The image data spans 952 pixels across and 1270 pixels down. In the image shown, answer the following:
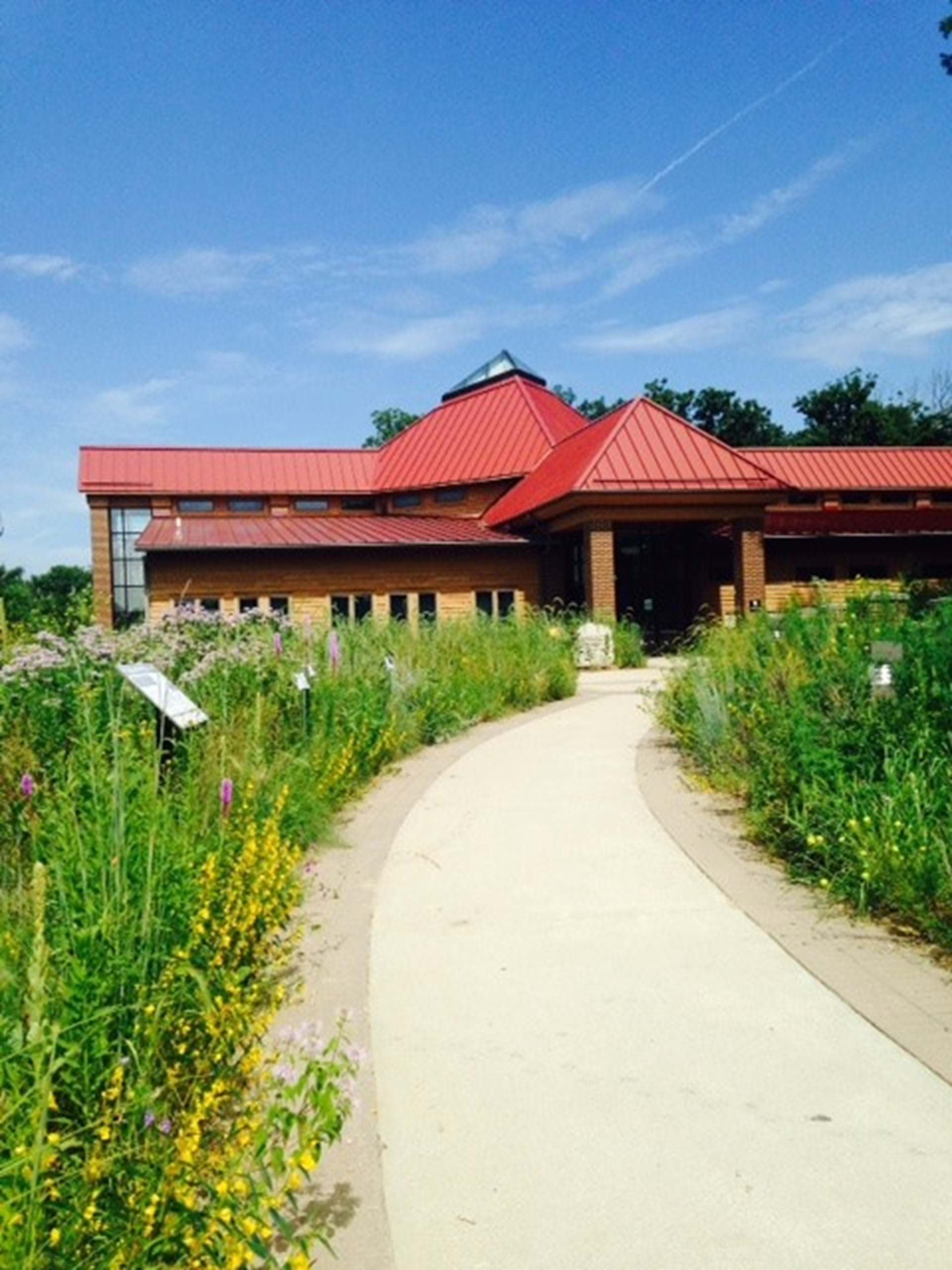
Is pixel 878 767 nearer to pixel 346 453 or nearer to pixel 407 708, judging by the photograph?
pixel 407 708

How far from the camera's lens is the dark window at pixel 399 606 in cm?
2622

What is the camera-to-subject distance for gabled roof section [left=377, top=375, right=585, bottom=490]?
32.2m

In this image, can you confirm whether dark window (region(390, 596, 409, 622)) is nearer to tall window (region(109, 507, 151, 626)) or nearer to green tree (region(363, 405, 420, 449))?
tall window (region(109, 507, 151, 626))

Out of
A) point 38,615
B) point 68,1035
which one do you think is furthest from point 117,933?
point 38,615

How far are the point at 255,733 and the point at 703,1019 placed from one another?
10.2 ft

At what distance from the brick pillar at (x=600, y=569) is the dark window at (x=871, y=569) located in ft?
34.8

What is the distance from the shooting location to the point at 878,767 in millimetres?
5586

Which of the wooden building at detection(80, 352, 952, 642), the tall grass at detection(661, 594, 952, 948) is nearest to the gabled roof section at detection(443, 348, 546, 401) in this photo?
the wooden building at detection(80, 352, 952, 642)

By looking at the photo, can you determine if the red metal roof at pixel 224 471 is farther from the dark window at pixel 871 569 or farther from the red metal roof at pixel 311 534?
the dark window at pixel 871 569

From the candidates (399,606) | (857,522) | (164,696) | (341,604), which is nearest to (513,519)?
(399,606)

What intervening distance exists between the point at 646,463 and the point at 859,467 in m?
15.3

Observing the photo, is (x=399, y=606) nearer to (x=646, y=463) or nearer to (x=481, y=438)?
(x=646, y=463)

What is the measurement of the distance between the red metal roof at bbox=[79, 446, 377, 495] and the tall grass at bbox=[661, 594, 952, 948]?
1121 inches

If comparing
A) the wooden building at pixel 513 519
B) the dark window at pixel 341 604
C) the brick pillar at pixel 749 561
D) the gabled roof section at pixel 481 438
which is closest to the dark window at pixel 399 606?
the wooden building at pixel 513 519
